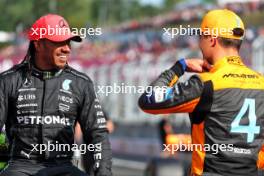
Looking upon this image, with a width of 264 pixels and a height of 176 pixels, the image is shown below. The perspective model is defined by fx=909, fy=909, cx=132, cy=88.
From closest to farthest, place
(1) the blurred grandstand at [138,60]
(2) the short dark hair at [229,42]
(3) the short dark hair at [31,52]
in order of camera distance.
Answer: (2) the short dark hair at [229,42]
(3) the short dark hair at [31,52]
(1) the blurred grandstand at [138,60]

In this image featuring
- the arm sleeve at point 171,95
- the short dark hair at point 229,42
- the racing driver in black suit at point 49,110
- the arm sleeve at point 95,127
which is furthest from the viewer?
the arm sleeve at point 95,127

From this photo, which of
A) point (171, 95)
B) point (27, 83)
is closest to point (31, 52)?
point (27, 83)

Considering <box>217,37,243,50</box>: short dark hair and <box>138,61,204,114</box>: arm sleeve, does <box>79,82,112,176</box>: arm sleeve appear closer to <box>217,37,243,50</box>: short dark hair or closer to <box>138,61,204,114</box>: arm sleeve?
<box>138,61,204,114</box>: arm sleeve

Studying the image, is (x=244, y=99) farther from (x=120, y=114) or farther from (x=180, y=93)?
(x=120, y=114)

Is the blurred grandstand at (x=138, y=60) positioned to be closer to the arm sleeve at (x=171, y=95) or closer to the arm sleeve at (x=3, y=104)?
the arm sleeve at (x=3, y=104)

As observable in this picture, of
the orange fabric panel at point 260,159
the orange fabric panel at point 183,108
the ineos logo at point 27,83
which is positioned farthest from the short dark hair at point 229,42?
the ineos logo at point 27,83

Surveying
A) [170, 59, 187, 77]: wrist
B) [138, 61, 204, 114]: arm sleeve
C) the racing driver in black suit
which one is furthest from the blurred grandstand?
[138, 61, 204, 114]: arm sleeve

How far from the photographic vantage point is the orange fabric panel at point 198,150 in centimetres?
620

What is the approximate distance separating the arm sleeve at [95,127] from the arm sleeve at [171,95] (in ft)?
2.80

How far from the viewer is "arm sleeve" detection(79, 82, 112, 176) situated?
707 cm

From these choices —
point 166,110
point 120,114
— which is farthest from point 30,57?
point 120,114

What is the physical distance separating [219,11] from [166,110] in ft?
2.63

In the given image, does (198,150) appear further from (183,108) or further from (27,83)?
(27,83)

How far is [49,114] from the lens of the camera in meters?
7.08
